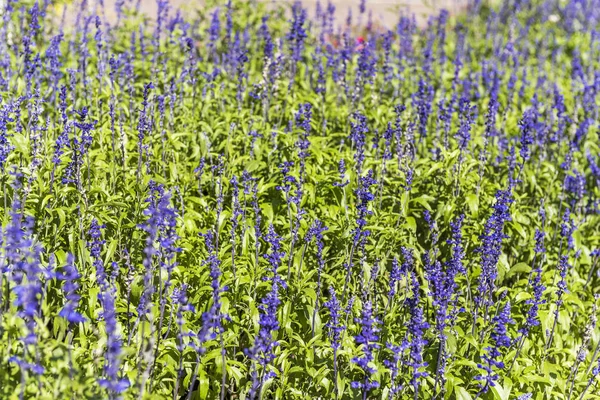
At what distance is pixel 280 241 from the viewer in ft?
15.5

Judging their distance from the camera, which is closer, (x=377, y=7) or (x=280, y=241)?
(x=280, y=241)

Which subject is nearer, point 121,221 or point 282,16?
point 121,221

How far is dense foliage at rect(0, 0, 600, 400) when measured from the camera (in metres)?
3.79

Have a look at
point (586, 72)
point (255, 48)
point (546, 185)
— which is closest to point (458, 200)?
point (546, 185)

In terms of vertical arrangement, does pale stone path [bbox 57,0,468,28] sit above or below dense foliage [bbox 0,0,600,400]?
above

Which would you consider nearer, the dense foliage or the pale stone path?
the dense foliage

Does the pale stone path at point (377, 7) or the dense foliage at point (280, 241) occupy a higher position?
the pale stone path at point (377, 7)

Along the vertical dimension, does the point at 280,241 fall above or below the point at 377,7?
below

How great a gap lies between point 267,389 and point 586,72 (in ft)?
27.5

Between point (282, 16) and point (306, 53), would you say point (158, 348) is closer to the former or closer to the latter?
point (306, 53)

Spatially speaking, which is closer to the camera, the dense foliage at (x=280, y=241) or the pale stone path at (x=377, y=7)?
the dense foliage at (x=280, y=241)

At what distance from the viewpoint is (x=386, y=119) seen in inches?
276

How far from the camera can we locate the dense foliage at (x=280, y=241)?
3795mm

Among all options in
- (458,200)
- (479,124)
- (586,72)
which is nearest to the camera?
(458,200)
